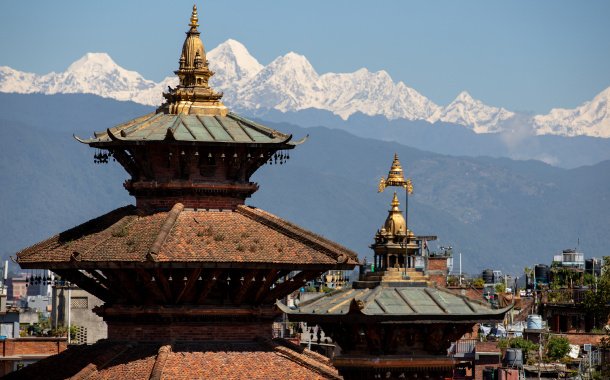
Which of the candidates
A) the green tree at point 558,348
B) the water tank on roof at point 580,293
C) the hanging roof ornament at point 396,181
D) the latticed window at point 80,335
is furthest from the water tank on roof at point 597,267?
the hanging roof ornament at point 396,181

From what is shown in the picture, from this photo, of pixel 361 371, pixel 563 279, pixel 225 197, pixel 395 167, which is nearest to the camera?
pixel 361 371

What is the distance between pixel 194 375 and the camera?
3500cm

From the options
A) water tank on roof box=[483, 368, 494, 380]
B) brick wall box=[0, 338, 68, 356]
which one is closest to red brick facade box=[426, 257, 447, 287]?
water tank on roof box=[483, 368, 494, 380]

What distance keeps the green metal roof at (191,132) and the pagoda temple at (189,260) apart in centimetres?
5

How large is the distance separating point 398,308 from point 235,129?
12249 millimetres

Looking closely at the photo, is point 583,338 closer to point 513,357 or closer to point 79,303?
point 513,357

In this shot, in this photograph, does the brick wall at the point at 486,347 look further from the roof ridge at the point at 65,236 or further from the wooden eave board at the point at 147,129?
the wooden eave board at the point at 147,129

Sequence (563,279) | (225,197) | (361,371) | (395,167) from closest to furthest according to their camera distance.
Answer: (361,371)
(395,167)
(225,197)
(563,279)

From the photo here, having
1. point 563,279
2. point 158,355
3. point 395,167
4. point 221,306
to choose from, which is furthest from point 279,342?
point 563,279

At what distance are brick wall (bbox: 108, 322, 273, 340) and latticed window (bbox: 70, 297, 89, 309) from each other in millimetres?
61780

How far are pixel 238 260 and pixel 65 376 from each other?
23.7ft

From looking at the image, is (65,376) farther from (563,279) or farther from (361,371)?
A: (563,279)

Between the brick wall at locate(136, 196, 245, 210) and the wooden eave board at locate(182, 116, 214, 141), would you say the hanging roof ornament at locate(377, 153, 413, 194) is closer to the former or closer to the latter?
the wooden eave board at locate(182, 116, 214, 141)

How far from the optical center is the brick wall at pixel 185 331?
3716 cm
